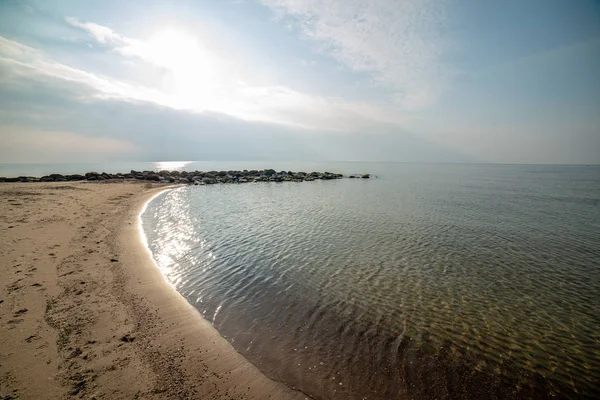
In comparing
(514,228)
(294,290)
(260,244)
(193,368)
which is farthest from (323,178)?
(193,368)

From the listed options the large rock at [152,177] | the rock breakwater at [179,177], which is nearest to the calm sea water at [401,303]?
the rock breakwater at [179,177]

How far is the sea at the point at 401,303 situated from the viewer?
7070 mm

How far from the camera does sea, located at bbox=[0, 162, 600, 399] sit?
707cm

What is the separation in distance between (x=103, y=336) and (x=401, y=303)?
10989 mm

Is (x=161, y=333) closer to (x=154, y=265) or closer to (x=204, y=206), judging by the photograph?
(x=154, y=265)

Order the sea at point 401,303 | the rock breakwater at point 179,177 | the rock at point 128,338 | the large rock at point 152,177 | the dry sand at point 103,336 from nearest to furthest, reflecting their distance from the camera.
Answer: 1. the dry sand at point 103,336
2. the sea at point 401,303
3. the rock at point 128,338
4. the rock breakwater at point 179,177
5. the large rock at point 152,177

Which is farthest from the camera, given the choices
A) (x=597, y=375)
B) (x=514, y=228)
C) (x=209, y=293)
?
(x=514, y=228)

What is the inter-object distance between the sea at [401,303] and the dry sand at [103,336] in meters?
0.89

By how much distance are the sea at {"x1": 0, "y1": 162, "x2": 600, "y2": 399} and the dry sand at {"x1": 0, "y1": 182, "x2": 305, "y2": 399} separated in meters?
0.89

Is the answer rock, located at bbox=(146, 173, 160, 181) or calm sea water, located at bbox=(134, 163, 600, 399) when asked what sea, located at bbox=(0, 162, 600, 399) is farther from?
rock, located at bbox=(146, 173, 160, 181)

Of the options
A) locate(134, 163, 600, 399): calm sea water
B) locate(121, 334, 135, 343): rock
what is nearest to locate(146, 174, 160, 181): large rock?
locate(134, 163, 600, 399): calm sea water

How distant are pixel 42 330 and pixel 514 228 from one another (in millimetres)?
33064

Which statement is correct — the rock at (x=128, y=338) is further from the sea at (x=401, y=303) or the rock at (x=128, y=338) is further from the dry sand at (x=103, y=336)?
the sea at (x=401, y=303)

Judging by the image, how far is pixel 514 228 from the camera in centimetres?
2400
